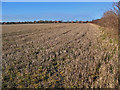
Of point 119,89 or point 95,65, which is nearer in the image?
point 119,89

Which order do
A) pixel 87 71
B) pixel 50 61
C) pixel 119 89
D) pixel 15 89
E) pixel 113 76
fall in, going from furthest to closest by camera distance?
pixel 50 61
pixel 87 71
pixel 113 76
pixel 15 89
pixel 119 89

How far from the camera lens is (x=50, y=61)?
6980 mm

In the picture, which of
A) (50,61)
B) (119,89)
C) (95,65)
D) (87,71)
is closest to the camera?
(119,89)

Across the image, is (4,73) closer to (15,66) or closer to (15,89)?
(15,66)

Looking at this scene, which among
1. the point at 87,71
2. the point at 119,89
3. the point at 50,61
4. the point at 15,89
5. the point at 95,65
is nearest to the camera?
the point at 119,89

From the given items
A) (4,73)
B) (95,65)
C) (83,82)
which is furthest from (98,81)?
(4,73)

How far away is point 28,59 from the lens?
734 centimetres

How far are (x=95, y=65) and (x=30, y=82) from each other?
2.69 m

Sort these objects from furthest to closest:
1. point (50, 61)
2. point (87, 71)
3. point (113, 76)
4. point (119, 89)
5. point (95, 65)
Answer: point (50, 61), point (95, 65), point (87, 71), point (113, 76), point (119, 89)

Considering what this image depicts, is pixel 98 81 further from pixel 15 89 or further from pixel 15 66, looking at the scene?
pixel 15 66

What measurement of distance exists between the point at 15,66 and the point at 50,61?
150 cm

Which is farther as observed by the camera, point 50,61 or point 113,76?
point 50,61

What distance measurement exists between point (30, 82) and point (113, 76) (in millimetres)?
2558

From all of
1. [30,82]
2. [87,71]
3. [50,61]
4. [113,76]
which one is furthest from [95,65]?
[30,82]
